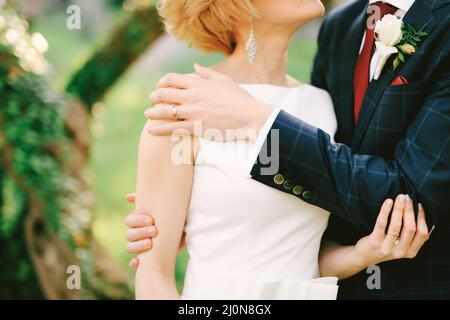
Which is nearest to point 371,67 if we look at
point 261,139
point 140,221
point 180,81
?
point 261,139

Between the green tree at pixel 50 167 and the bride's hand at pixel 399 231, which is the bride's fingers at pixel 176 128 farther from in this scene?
the green tree at pixel 50 167

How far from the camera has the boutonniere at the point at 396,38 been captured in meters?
1.82

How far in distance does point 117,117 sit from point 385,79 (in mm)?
4855

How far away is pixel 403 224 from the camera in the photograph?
5.68 feet

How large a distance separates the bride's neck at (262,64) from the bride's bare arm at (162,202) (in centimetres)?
37

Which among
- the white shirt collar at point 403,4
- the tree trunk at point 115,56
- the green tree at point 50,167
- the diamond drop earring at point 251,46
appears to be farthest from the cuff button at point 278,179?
the tree trunk at point 115,56

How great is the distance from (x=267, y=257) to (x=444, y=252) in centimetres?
63

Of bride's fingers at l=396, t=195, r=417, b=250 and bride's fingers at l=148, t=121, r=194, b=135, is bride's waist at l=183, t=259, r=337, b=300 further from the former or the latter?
bride's fingers at l=148, t=121, r=194, b=135

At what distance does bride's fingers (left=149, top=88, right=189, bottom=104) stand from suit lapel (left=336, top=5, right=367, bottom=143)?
613mm

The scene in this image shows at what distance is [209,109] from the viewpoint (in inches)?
70.2

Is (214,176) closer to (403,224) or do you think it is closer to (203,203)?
(203,203)

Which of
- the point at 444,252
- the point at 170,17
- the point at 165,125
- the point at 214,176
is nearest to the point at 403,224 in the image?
the point at 444,252

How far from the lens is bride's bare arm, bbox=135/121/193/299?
1.80 m

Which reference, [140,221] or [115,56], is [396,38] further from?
[115,56]
